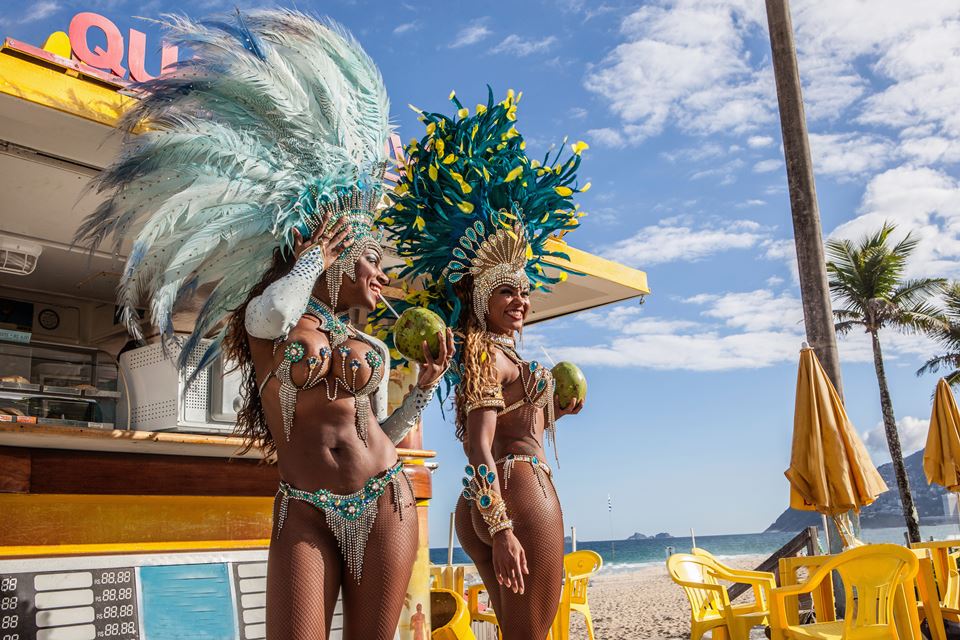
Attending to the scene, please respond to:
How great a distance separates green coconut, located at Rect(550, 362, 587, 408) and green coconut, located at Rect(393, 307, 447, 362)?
2.96 ft

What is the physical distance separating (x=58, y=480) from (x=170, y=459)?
1.80 ft

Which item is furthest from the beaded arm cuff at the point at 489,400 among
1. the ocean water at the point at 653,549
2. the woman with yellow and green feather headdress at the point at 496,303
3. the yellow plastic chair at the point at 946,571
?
the ocean water at the point at 653,549

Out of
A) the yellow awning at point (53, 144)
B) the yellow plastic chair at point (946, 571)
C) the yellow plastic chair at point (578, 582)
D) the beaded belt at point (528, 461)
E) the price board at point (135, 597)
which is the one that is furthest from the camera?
the yellow plastic chair at point (946, 571)

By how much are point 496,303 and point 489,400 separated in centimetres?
47

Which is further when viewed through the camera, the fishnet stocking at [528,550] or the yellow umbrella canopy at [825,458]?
the yellow umbrella canopy at [825,458]

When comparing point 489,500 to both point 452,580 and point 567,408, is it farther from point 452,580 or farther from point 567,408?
point 452,580

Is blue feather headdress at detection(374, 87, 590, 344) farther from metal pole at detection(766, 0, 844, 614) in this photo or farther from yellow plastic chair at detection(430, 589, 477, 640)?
metal pole at detection(766, 0, 844, 614)

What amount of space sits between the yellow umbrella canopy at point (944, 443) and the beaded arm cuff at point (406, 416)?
25.8 ft

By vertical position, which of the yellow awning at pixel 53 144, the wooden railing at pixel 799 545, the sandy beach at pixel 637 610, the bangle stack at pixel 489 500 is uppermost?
the yellow awning at pixel 53 144

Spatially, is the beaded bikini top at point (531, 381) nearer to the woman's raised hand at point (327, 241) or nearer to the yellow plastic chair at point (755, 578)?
the woman's raised hand at point (327, 241)

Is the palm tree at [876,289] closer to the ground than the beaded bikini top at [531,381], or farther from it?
farther from it

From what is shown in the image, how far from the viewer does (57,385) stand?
22.9 feet

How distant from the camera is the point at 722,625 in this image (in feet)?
19.0

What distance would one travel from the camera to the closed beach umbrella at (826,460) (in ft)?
21.5
